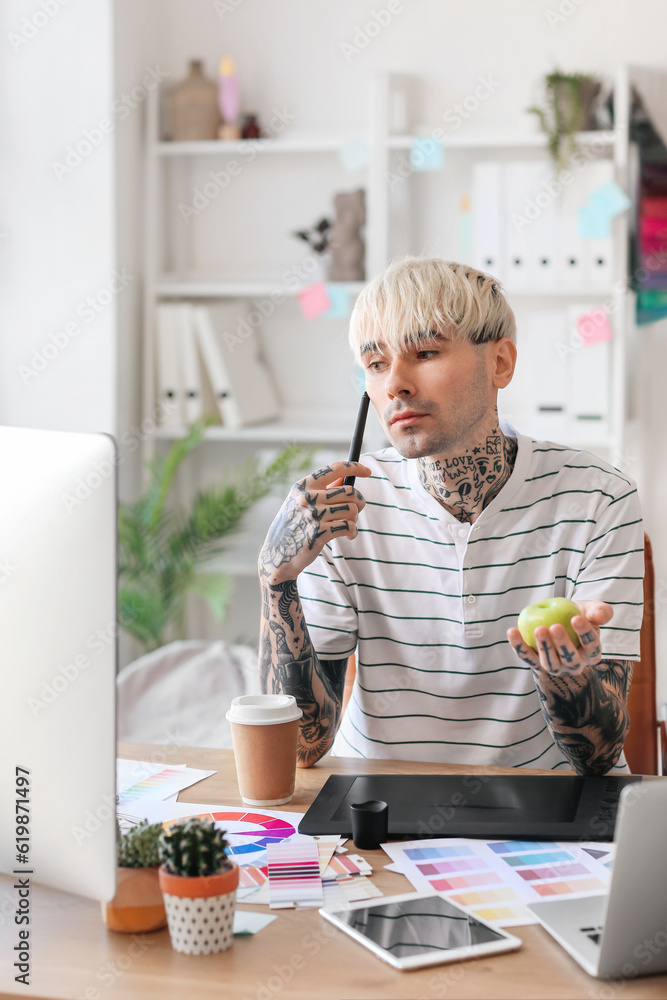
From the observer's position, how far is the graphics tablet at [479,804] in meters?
1.00

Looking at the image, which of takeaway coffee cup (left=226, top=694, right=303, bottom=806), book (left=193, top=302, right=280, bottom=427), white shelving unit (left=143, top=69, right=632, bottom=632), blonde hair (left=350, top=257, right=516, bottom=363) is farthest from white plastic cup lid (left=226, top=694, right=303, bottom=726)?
book (left=193, top=302, right=280, bottom=427)

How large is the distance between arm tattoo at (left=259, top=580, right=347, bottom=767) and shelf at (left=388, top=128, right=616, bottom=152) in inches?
77.7

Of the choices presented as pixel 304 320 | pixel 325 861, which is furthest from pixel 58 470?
pixel 304 320

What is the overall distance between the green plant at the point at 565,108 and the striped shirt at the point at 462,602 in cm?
164

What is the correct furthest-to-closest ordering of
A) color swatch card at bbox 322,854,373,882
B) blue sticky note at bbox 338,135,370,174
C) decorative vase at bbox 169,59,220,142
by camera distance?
decorative vase at bbox 169,59,220,142 → blue sticky note at bbox 338,135,370,174 → color swatch card at bbox 322,854,373,882

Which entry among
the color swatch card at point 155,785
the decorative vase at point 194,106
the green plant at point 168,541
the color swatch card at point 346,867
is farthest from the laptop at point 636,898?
the decorative vase at point 194,106

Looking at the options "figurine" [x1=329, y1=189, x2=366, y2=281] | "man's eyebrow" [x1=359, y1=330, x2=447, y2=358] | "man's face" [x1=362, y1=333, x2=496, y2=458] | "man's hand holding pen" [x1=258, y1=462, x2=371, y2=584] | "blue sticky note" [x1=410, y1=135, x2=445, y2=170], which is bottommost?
"man's hand holding pen" [x1=258, y1=462, x2=371, y2=584]

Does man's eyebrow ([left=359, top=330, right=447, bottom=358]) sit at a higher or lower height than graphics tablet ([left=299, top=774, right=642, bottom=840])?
higher

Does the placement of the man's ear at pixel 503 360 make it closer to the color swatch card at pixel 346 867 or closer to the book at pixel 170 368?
the color swatch card at pixel 346 867

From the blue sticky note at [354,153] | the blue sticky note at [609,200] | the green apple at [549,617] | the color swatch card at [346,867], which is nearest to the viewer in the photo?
the color swatch card at [346,867]

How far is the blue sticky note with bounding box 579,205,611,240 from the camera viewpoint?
8.91 feet

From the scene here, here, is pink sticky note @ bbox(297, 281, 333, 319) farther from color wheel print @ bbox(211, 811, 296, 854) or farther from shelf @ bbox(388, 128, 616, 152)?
color wheel print @ bbox(211, 811, 296, 854)

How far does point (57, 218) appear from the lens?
2904 mm

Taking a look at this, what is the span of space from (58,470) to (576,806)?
653 millimetres
